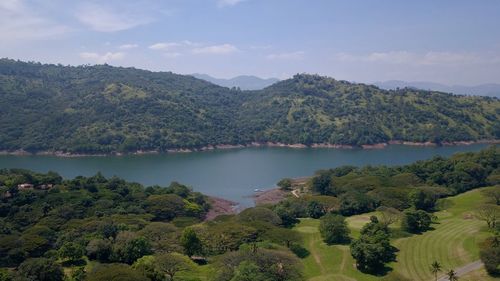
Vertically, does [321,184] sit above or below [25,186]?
above

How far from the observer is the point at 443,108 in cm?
18838

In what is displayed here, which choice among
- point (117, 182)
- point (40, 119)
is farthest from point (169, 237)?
point (40, 119)

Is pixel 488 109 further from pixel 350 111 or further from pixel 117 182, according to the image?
pixel 117 182

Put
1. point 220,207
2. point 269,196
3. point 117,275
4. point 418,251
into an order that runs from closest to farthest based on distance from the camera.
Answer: point 117,275 < point 418,251 < point 220,207 < point 269,196

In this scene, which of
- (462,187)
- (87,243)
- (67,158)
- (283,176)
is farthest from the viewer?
(67,158)

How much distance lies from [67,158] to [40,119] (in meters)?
36.0

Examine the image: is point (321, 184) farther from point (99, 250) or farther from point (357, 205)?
point (99, 250)

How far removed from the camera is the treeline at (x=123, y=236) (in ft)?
136

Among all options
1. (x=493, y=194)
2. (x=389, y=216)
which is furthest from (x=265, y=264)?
(x=493, y=194)

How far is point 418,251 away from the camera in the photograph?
51.2 metres

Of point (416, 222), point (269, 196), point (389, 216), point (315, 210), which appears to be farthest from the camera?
point (269, 196)

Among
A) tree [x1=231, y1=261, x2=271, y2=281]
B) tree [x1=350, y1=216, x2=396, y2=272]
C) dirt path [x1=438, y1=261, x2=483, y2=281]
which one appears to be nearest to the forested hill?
tree [x1=350, y1=216, x2=396, y2=272]

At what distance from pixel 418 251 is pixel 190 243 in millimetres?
24554

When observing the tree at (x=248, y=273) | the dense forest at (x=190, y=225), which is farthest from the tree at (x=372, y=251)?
the tree at (x=248, y=273)
